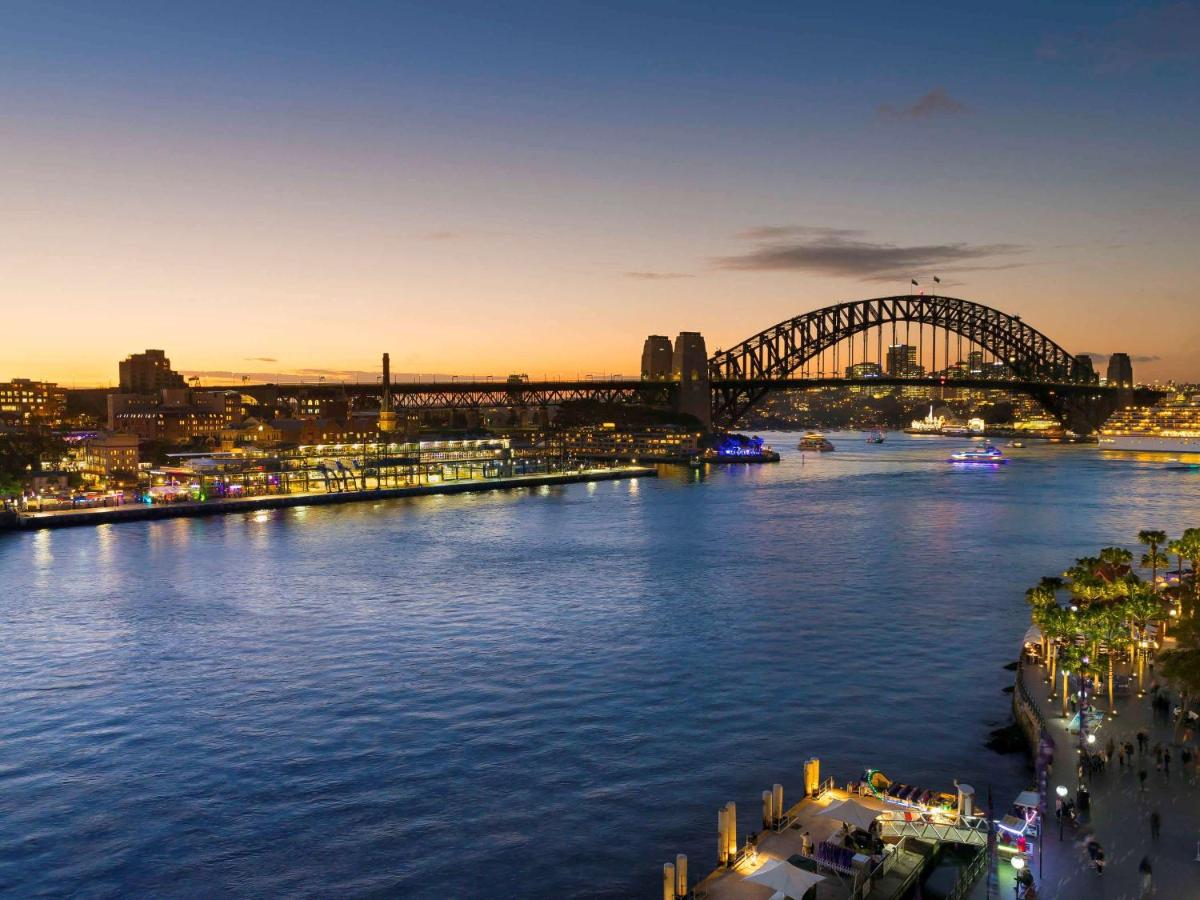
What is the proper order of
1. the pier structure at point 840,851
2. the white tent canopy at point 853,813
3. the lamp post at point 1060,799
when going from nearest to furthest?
the pier structure at point 840,851
the lamp post at point 1060,799
the white tent canopy at point 853,813

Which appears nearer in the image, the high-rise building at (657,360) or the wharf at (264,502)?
the wharf at (264,502)

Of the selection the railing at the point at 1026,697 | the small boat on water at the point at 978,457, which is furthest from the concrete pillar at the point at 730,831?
the small boat on water at the point at 978,457

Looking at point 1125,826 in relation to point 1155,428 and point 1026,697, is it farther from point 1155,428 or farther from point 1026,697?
point 1155,428

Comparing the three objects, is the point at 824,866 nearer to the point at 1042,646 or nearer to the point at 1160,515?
the point at 1042,646

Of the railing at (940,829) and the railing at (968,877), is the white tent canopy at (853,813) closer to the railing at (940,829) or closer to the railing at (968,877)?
the railing at (940,829)

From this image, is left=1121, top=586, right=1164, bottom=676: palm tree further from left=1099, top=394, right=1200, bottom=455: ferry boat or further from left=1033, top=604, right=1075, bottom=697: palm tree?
left=1099, top=394, right=1200, bottom=455: ferry boat

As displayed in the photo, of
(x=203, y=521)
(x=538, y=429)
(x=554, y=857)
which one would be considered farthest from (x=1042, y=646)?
(x=538, y=429)
